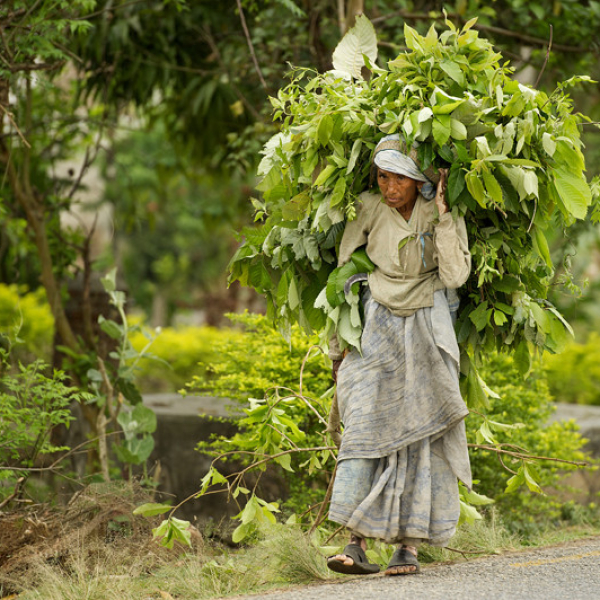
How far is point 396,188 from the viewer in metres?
4.57

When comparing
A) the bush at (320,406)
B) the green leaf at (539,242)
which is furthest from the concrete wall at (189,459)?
the green leaf at (539,242)

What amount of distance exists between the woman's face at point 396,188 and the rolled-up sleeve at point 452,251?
240mm

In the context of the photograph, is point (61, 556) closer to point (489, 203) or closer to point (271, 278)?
point (271, 278)

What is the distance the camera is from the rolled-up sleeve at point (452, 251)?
14.5 feet

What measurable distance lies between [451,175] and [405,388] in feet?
3.44

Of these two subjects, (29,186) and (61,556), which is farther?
(29,186)

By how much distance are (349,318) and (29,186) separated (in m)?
4.09

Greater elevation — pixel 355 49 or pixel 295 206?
pixel 355 49

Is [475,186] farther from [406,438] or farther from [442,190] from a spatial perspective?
[406,438]

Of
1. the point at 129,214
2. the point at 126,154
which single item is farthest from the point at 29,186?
the point at 126,154

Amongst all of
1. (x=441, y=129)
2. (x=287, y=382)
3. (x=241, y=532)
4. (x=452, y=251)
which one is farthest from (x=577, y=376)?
(x=441, y=129)

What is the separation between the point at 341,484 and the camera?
4527 mm

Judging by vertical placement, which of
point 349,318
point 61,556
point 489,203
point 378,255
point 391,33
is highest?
point 391,33

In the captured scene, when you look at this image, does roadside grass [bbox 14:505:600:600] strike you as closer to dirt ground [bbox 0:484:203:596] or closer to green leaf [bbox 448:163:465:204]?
dirt ground [bbox 0:484:203:596]
